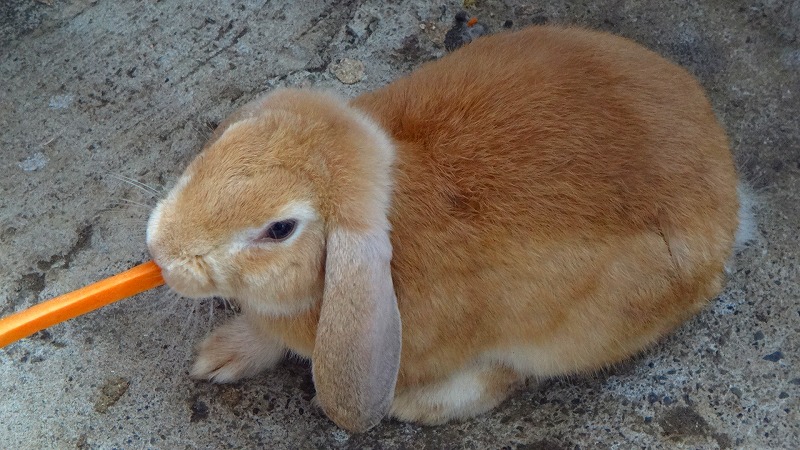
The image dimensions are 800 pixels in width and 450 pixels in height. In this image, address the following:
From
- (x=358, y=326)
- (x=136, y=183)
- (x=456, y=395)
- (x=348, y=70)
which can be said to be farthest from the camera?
(x=348, y=70)

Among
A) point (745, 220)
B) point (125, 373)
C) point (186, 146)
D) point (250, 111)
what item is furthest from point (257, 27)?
point (745, 220)

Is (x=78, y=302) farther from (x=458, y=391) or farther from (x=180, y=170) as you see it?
(x=458, y=391)

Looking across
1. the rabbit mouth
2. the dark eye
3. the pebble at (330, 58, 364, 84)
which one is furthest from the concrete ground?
the dark eye

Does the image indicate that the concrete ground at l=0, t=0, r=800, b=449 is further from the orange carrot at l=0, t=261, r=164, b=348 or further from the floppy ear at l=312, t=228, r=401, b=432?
the floppy ear at l=312, t=228, r=401, b=432

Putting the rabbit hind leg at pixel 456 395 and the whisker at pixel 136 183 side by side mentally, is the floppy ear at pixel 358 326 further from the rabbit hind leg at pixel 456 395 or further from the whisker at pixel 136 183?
the whisker at pixel 136 183

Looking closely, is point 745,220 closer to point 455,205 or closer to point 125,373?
point 455,205

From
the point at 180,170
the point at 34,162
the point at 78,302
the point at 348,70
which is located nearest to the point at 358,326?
the point at 78,302
